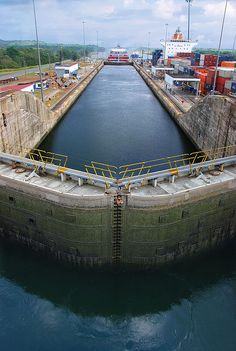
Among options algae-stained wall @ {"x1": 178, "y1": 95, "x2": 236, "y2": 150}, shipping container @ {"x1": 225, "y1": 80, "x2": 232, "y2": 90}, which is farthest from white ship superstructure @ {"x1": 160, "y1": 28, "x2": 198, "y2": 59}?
algae-stained wall @ {"x1": 178, "y1": 95, "x2": 236, "y2": 150}

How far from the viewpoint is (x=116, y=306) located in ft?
56.4

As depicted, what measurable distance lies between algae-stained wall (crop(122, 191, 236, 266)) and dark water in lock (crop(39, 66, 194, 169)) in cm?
1483

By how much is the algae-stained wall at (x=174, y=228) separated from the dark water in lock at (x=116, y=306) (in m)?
1.22

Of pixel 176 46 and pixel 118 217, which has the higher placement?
pixel 176 46

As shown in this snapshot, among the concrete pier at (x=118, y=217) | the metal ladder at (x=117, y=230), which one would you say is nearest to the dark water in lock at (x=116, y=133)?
the concrete pier at (x=118, y=217)

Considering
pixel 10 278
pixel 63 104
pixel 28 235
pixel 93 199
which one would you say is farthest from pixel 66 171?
pixel 63 104

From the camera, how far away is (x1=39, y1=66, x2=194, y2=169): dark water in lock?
3509 centimetres

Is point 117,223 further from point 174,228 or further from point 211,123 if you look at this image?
point 211,123

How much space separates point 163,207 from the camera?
17516 millimetres

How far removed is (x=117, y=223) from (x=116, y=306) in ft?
16.4

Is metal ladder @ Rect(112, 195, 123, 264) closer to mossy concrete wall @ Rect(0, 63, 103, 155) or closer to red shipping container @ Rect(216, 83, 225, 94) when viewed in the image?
mossy concrete wall @ Rect(0, 63, 103, 155)

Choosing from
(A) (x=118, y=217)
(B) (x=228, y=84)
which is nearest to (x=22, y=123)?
(A) (x=118, y=217)

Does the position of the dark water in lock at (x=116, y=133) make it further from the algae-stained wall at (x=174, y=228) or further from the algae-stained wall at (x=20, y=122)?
the algae-stained wall at (x=174, y=228)

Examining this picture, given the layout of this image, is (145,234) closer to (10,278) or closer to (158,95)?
(10,278)
